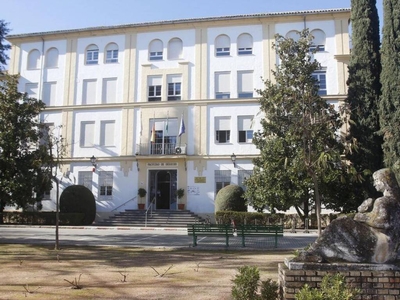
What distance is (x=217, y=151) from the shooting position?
2966 centimetres

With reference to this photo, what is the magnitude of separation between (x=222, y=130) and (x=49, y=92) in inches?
552

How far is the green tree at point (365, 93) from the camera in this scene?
918 inches

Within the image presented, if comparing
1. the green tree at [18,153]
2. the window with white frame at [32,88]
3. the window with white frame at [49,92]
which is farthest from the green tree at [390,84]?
the window with white frame at [32,88]

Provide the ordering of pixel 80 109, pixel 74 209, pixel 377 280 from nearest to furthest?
pixel 377 280, pixel 74 209, pixel 80 109

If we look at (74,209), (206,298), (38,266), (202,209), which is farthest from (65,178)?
(206,298)

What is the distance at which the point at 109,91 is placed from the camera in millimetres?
31891

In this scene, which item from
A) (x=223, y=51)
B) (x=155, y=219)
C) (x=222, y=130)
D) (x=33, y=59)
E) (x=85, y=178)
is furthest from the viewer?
(x=33, y=59)

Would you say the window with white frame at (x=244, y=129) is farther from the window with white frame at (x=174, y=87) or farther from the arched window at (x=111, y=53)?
the arched window at (x=111, y=53)

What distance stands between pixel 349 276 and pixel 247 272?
1.32 meters

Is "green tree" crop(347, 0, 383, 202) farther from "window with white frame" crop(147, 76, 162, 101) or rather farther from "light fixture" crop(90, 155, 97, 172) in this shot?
"light fixture" crop(90, 155, 97, 172)

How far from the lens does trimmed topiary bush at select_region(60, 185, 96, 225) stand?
2727cm

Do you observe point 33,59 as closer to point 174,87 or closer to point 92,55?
point 92,55

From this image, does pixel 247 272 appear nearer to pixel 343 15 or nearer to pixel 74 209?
pixel 74 209

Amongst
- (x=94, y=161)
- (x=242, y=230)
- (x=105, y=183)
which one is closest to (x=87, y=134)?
(x=94, y=161)
